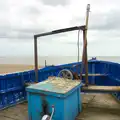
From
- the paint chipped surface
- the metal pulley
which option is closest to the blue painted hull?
the metal pulley

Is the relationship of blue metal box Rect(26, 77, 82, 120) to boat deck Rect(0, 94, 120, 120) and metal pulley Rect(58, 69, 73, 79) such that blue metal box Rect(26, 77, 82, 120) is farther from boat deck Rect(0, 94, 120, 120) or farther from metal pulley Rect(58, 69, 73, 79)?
metal pulley Rect(58, 69, 73, 79)

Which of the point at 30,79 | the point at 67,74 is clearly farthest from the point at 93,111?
the point at 30,79

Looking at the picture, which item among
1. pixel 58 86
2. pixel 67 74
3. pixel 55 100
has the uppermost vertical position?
pixel 67 74

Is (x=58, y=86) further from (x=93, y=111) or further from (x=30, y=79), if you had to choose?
(x=30, y=79)

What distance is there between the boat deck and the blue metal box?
49 cm

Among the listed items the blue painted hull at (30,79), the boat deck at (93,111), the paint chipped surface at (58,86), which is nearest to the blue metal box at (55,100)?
the paint chipped surface at (58,86)

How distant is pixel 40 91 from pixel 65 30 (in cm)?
178

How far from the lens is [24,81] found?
506 cm

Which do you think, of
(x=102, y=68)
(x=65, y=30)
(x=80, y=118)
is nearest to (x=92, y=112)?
(x=80, y=118)

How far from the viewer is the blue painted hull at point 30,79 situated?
4492 millimetres

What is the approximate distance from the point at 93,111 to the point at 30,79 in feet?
7.42

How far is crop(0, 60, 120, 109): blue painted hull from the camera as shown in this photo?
4.49m

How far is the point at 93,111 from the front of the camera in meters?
4.09

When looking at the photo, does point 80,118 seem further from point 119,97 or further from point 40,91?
point 119,97
